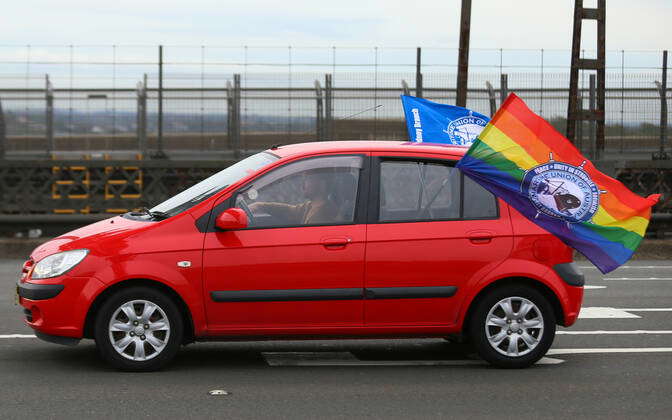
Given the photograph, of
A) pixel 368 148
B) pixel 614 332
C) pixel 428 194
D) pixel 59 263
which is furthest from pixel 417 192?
pixel 614 332

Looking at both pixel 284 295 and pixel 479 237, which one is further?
pixel 479 237

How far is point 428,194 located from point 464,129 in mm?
4046

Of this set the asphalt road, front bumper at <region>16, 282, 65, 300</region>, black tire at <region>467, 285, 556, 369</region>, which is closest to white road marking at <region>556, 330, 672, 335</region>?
the asphalt road

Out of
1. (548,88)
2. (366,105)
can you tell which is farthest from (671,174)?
(366,105)

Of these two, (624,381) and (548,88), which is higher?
(548,88)

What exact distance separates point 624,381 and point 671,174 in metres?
13.0

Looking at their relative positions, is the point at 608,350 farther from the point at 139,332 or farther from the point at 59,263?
the point at 59,263

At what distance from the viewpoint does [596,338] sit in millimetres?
9570

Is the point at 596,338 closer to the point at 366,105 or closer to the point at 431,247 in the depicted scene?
the point at 431,247

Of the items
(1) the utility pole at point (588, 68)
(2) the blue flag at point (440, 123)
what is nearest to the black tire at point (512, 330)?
(2) the blue flag at point (440, 123)

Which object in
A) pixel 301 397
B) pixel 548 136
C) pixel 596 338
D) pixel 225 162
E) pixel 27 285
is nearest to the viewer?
pixel 301 397

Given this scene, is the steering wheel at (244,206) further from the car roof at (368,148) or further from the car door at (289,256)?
the car roof at (368,148)

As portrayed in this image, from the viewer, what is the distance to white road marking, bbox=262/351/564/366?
8.29 meters

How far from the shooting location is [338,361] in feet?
27.5
